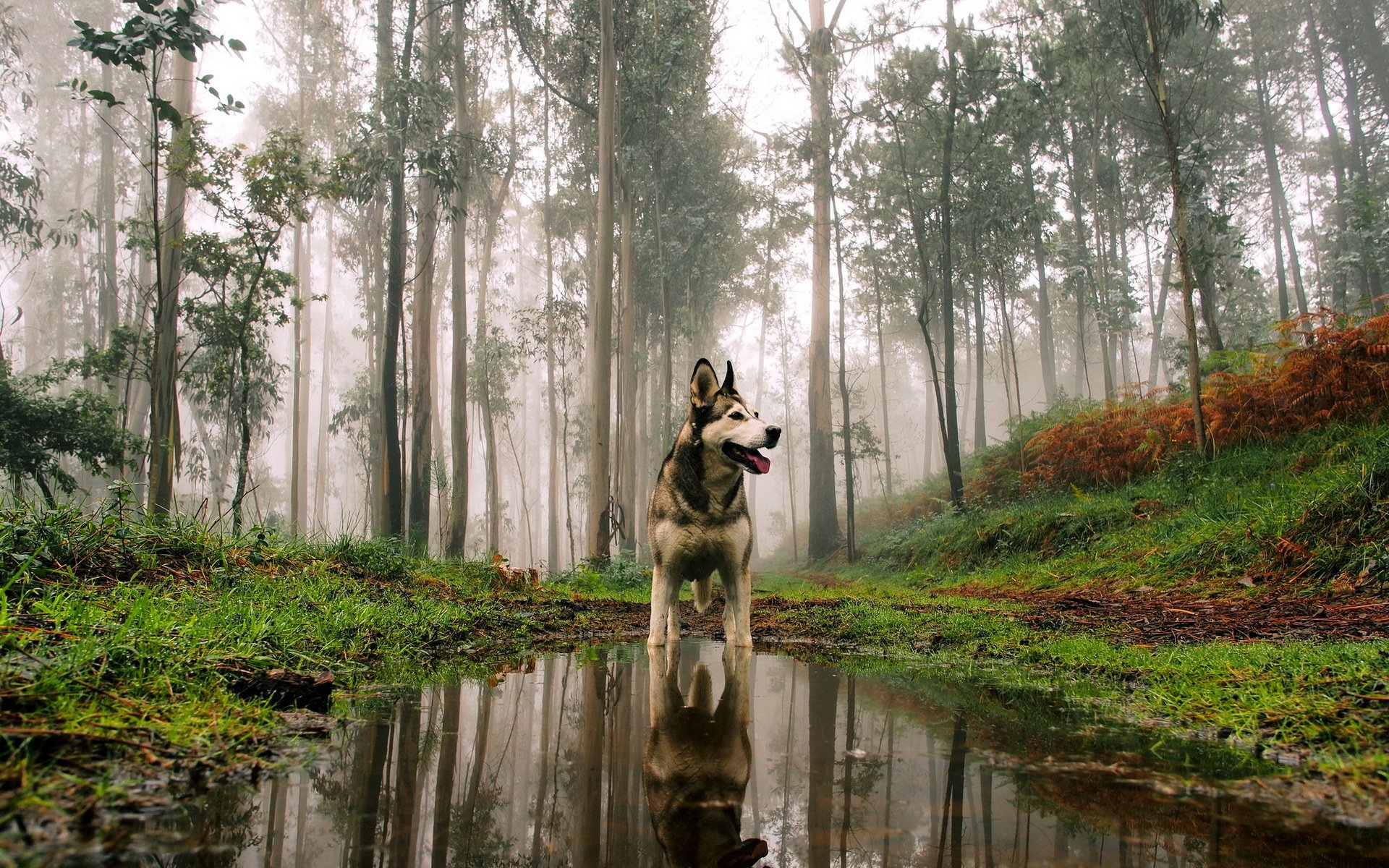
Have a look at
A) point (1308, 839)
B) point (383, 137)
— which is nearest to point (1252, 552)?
point (1308, 839)

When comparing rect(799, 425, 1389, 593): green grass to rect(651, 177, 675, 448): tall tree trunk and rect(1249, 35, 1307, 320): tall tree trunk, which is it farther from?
rect(1249, 35, 1307, 320): tall tree trunk

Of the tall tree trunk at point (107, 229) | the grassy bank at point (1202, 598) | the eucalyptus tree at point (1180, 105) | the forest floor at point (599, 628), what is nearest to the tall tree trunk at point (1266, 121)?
the eucalyptus tree at point (1180, 105)

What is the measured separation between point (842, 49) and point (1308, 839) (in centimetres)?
2362

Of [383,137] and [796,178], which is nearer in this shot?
[383,137]

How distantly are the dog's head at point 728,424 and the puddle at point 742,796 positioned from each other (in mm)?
1666

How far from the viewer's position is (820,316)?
899 inches

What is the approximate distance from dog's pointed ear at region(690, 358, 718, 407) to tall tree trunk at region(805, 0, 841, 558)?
17682 mm

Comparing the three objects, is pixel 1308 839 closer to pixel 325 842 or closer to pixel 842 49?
pixel 325 842

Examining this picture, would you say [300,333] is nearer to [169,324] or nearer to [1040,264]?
[169,324]

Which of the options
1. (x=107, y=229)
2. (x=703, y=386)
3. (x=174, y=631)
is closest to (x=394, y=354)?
(x=703, y=386)

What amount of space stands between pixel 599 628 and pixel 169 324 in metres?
12.3

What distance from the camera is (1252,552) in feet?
21.4

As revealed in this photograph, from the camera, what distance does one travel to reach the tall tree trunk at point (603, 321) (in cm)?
1282

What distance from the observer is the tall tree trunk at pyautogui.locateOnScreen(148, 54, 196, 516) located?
8.58 metres
